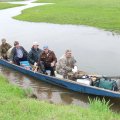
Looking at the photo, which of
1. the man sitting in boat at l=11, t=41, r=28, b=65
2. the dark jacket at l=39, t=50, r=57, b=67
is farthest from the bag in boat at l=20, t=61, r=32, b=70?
the dark jacket at l=39, t=50, r=57, b=67

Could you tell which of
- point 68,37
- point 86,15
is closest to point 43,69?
point 68,37

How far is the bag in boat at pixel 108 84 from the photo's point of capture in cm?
1306

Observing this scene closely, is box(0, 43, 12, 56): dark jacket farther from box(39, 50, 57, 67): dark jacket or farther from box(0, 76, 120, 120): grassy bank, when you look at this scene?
box(0, 76, 120, 120): grassy bank

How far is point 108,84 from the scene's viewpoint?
1327cm

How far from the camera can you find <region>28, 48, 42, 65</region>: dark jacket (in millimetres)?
18328

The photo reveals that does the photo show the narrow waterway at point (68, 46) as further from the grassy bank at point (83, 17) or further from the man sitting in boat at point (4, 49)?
the grassy bank at point (83, 17)

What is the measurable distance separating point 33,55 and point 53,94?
4.01 metres

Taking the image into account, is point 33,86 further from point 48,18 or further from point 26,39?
point 48,18

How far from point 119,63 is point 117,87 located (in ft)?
24.3

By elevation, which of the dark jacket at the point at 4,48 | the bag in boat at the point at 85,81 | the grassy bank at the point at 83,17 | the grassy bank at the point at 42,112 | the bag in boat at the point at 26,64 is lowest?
the grassy bank at the point at 42,112

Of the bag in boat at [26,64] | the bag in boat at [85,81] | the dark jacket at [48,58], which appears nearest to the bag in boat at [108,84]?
the bag in boat at [85,81]

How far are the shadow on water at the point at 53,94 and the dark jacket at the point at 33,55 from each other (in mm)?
839

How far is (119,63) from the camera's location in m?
20.4

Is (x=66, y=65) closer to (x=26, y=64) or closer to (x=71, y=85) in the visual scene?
(x=71, y=85)
